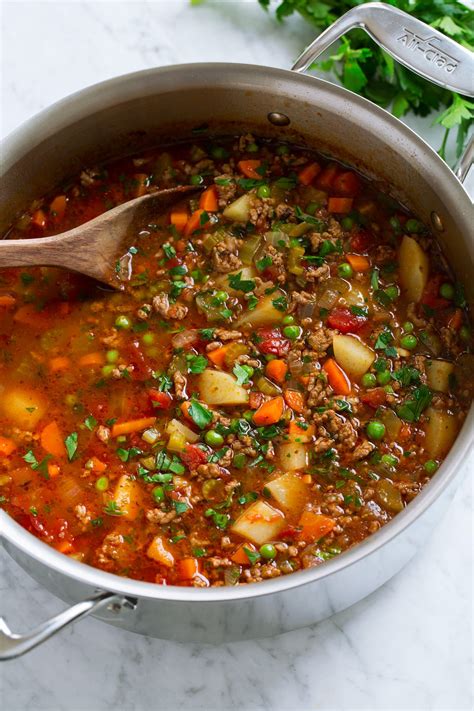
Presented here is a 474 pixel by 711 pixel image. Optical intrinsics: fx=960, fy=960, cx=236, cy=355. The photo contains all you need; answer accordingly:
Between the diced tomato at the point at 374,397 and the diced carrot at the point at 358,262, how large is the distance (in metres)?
0.66

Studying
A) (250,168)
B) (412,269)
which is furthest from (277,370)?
(250,168)

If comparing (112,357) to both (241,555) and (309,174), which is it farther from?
(309,174)

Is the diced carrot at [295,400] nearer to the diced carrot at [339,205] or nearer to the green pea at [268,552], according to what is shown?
the green pea at [268,552]

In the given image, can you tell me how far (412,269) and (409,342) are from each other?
0.39 meters

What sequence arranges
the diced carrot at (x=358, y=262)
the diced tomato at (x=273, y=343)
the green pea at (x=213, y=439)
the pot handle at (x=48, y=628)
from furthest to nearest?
the diced carrot at (x=358, y=262)
the diced tomato at (x=273, y=343)
the green pea at (x=213, y=439)
the pot handle at (x=48, y=628)

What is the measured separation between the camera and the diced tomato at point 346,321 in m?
4.48

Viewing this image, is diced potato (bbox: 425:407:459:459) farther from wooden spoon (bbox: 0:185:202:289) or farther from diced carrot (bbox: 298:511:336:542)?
wooden spoon (bbox: 0:185:202:289)

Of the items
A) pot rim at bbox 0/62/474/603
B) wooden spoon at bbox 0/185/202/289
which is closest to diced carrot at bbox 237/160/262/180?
wooden spoon at bbox 0/185/202/289

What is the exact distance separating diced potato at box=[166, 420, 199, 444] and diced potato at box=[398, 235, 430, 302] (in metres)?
1.23

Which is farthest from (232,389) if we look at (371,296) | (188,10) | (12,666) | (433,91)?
(188,10)

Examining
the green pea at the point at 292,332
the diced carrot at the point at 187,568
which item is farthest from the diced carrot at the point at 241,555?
the green pea at the point at 292,332

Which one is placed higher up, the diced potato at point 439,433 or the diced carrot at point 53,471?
the diced potato at point 439,433

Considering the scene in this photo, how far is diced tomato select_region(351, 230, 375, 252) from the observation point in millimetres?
4719

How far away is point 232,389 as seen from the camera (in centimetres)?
433
